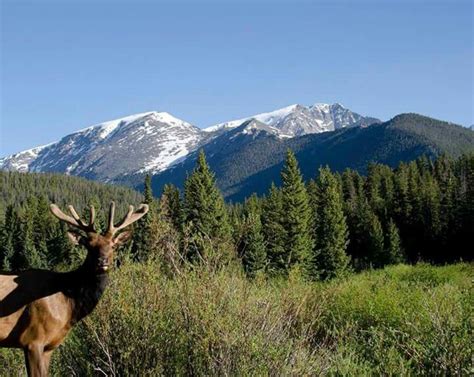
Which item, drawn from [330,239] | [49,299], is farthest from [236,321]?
[330,239]

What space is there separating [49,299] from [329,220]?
142ft

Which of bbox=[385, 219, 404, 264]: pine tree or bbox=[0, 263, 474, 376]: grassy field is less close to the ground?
bbox=[0, 263, 474, 376]: grassy field

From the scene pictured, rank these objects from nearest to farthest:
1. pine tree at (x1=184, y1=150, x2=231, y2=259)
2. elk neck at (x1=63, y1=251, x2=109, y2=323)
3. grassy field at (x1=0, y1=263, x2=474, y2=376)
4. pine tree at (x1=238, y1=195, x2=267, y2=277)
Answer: grassy field at (x1=0, y1=263, x2=474, y2=376) → elk neck at (x1=63, y1=251, x2=109, y2=323) → pine tree at (x1=238, y1=195, x2=267, y2=277) → pine tree at (x1=184, y1=150, x2=231, y2=259)

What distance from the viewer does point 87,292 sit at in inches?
235

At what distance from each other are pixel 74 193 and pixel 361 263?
128 metres

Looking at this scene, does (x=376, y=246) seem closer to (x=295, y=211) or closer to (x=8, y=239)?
(x=295, y=211)

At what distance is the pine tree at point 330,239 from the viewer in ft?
153

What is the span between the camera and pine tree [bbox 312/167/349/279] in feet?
153

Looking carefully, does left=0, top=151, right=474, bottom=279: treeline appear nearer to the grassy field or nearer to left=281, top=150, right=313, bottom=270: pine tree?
left=281, top=150, right=313, bottom=270: pine tree

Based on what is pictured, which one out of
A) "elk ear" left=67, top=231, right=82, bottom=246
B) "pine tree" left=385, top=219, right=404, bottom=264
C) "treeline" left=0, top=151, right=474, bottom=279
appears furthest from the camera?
"pine tree" left=385, top=219, right=404, bottom=264

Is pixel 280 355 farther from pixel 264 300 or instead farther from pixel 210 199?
pixel 210 199

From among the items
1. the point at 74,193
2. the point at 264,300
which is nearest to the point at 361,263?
the point at 264,300

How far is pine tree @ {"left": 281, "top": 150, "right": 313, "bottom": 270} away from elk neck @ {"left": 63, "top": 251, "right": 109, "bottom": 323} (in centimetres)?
3698

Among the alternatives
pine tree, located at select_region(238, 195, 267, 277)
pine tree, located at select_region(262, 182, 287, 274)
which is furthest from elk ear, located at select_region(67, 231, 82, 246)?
pine tree, located at select_region(262, 182, 287, 274)
